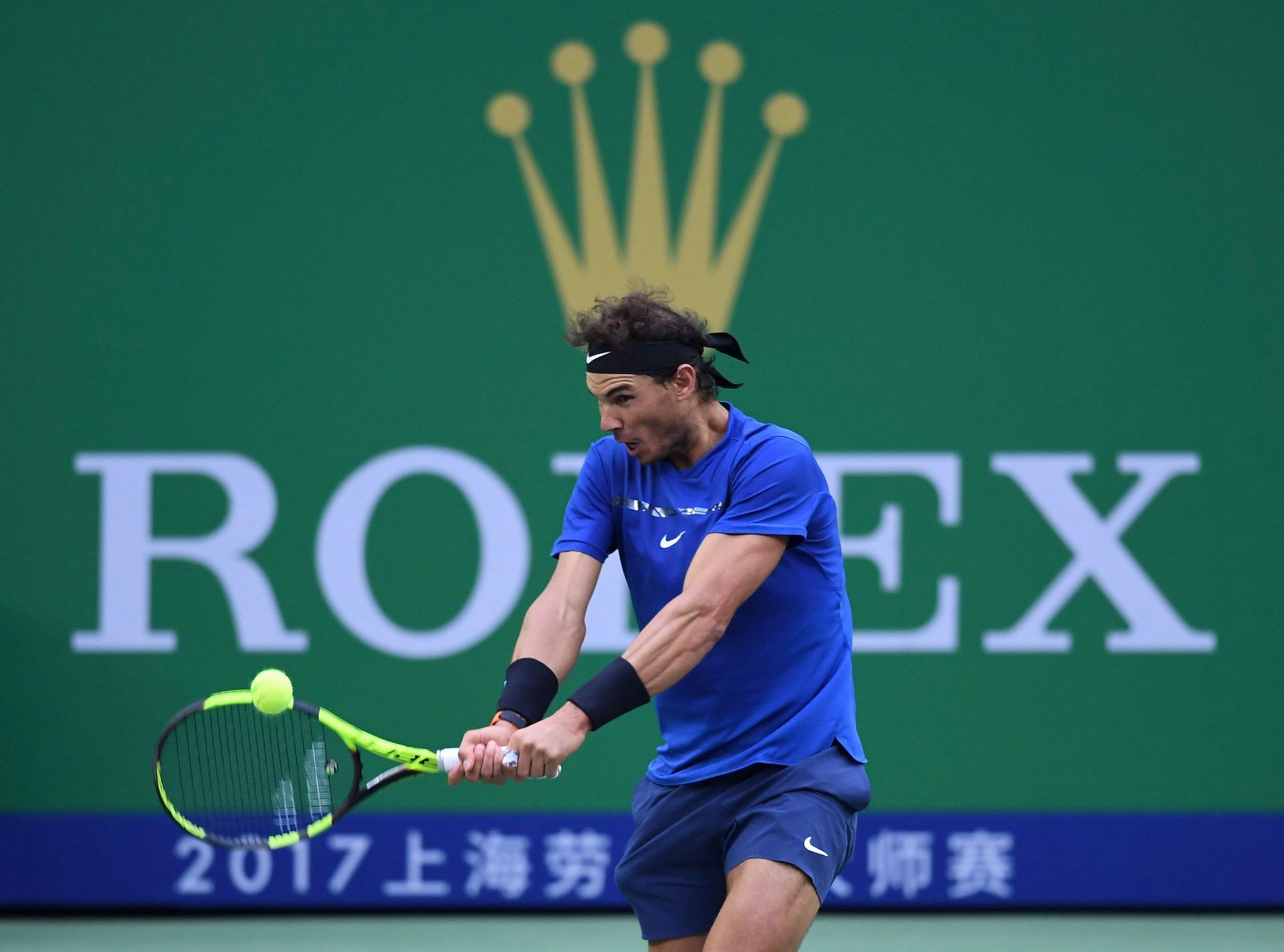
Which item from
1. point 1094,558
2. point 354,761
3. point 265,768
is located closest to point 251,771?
point 265,768

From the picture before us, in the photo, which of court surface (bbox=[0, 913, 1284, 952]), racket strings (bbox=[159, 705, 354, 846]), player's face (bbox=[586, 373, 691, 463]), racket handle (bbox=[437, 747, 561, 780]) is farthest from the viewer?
court surface (bbox=[0, 913, 1284, 952])

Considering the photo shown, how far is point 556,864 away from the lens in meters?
5.14

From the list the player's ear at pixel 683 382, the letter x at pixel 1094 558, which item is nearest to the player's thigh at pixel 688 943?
the player's ear at pixel 683 382

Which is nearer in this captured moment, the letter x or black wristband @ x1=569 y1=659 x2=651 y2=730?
black wristband @ x1=569 y1=659 x2=651 y2=730

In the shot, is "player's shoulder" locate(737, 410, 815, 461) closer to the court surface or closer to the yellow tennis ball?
the yellow tennis ball

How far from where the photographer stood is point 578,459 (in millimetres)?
5164

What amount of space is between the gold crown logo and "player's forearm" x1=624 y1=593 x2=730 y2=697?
8.44 feet

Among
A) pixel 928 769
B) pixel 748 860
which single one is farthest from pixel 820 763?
pixel 928 769

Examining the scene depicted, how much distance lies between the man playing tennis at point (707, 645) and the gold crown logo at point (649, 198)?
2.21 meters

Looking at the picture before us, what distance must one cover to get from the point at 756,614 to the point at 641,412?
435 millimetres

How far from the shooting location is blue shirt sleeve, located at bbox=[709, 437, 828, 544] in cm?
275

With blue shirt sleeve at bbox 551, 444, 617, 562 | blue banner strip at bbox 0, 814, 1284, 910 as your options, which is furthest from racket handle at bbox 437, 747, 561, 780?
blue banner strip at bbox 0, 814, 1284, 910

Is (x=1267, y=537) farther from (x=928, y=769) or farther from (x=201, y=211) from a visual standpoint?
(x=201, y=211)

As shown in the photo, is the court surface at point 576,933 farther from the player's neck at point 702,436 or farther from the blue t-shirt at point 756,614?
the player's neck at point 702,436
